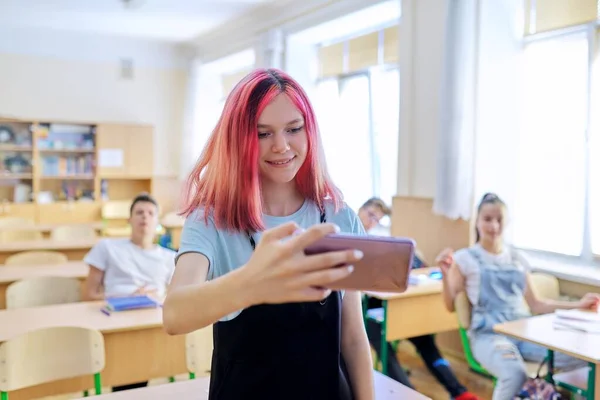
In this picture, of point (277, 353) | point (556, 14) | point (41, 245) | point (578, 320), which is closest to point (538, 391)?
point (578, 320)

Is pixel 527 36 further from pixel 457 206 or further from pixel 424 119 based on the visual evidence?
pixel 457 206

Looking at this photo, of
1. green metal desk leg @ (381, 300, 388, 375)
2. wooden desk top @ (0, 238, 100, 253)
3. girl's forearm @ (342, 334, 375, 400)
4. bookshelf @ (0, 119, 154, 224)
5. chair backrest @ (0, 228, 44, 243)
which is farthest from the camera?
bookshelf @ (0, 119, 154, 224)

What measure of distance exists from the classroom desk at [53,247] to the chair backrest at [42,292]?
1.62 meters

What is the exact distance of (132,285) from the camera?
3.54m

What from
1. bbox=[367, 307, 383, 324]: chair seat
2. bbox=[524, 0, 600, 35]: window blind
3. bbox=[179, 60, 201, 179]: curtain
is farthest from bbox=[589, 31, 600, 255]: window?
bbox=[179, 60, 201, 179]: curtain

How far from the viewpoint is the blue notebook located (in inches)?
120

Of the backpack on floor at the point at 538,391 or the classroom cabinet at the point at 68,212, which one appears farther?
the classroom cabinet at the point at 68,212

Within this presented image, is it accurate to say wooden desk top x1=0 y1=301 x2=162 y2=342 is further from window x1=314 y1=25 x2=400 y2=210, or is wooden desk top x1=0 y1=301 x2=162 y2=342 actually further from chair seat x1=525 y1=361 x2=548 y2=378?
window x1=314 y1=25 x2=400 y2=210

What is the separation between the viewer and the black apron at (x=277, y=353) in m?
1.11

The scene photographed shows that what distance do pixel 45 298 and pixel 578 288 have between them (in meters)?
3.24

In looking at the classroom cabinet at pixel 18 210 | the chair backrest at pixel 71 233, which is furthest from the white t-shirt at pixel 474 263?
the classroom cabinet at pixel 18 210

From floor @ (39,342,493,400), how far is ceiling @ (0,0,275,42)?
4153 mm

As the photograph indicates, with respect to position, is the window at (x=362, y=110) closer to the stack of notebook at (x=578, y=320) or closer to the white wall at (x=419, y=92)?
the white wall at (x=419, y=92)

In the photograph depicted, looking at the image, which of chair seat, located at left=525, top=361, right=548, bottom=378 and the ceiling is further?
the ceiling
